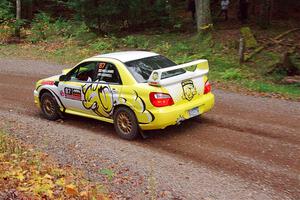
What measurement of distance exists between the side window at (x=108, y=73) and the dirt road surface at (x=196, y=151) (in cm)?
122

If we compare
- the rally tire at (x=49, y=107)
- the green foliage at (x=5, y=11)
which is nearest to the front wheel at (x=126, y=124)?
the rally tire at (x=49, y=107)

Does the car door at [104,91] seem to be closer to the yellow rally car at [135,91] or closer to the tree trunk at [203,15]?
the yellow rally car at [135,91]

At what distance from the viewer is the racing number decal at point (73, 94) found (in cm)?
963

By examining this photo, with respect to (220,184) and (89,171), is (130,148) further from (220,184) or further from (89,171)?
(220,184)

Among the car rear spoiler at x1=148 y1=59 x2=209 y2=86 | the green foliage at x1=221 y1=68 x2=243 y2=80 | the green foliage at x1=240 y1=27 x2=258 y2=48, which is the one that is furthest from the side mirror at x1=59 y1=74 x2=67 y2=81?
the green foliage at x1=240 y1=27 x2=258 y2=48

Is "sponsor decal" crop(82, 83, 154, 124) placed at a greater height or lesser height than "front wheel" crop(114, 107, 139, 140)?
greater

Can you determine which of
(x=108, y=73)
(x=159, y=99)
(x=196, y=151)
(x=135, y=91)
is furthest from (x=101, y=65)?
(x=196, y=151)

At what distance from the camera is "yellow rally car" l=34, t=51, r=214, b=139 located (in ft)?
27.1

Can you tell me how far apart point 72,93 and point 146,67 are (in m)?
2.01

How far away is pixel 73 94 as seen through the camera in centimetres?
978

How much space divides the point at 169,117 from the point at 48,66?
34.3ft

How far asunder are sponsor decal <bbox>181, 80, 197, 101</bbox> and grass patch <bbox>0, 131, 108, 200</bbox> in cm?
286

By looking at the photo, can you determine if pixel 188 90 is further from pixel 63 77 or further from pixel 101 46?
pixel 101 46

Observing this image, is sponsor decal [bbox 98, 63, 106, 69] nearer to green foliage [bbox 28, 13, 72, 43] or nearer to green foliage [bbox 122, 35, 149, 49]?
green foliage [bbox 122, 35, 149, 49]
